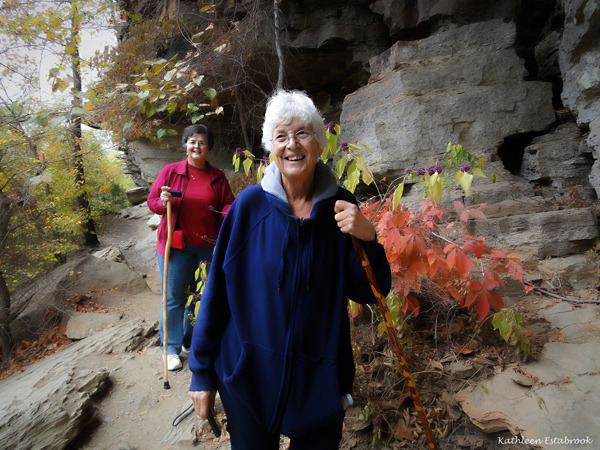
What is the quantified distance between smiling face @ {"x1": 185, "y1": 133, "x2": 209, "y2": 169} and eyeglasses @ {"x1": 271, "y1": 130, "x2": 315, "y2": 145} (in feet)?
6.92

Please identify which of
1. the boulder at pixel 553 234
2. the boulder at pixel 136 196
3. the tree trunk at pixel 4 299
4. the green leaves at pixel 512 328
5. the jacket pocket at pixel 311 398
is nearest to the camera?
the jacket pocket at pixel 311 398

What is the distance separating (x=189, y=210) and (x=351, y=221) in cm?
238

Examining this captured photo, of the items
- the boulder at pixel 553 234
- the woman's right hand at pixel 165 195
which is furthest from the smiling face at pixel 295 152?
the boulder at pixel 553 234

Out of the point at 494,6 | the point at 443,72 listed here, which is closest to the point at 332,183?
the point at 443,72

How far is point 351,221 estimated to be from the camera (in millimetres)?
1312

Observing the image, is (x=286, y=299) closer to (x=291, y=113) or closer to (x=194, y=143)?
(x=291, y=113)

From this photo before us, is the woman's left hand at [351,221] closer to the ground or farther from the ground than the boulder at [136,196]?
farther from the ground

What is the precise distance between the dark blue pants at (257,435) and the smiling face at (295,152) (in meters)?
1.09

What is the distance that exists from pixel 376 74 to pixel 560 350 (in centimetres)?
467

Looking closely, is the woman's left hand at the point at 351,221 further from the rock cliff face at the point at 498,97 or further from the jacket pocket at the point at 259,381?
the rock cliff face at the point at 498,97

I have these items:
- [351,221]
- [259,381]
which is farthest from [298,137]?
[259,381]

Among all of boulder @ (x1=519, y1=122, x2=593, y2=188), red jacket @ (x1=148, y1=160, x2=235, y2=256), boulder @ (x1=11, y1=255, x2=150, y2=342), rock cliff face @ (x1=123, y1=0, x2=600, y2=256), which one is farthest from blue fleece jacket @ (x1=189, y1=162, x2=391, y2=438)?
boulder @ (x1=11, y1=255, x2=150, y2=342)

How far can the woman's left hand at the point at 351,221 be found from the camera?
51.9 inches

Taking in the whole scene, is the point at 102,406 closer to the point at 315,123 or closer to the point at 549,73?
the point at 315,123
